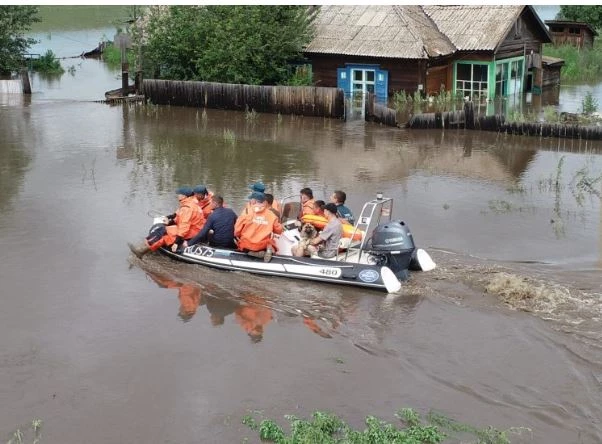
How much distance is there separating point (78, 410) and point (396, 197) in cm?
967

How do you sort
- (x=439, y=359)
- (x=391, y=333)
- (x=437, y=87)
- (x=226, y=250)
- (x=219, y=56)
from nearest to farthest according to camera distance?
(x=439, y=359) → (x=391, y=333) → (x=226, y=250) → (x=219, y=56) → (x=437, y=87)

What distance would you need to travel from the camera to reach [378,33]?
28578 mm

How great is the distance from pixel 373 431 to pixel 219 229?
559 centimetres

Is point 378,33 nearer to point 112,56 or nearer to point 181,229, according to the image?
point 181,229

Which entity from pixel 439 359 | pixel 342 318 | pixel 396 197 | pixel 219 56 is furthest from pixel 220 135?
pixel 439 359

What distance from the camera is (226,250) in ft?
40.8

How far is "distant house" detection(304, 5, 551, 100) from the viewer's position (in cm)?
2825

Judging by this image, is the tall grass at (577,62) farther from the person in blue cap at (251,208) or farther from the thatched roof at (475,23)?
the person in blue cap at (251,208)

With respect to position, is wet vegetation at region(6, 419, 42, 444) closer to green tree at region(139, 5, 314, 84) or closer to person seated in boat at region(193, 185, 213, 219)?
person seated in boat at region(193, 185, 213, 219)

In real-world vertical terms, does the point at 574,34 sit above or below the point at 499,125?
above

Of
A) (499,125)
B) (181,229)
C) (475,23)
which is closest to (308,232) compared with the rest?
(181,229)

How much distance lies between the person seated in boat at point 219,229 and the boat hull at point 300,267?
0.51 ft

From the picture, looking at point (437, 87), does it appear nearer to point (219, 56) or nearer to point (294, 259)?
point (219, 56)

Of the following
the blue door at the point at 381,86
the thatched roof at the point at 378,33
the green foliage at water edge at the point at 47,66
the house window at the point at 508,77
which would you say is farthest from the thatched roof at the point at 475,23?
the green foliage at water edge at the point at 47,66
